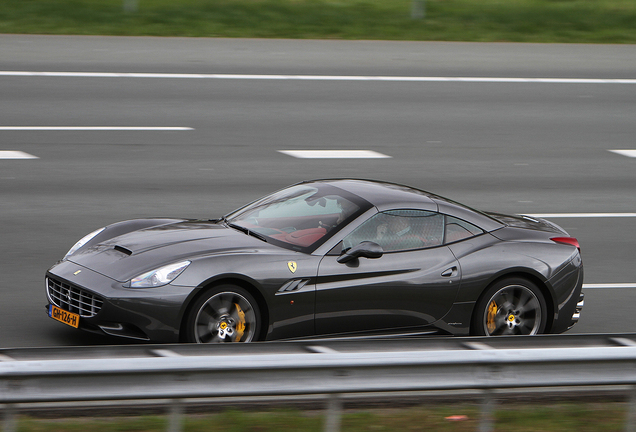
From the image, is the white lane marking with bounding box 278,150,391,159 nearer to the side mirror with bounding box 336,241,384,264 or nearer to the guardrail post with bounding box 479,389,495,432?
the side mirror with bounding box 336,241,384,264

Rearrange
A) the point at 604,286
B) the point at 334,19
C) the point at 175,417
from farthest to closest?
the point at 334,19, the point at 604,286, the point at 175,417

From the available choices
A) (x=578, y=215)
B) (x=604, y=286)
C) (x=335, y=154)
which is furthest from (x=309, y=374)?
(x=335, y=154)

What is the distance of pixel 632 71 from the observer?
65.7 feet

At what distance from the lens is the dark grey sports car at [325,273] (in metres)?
6.68

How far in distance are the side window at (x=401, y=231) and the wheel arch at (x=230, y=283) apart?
0.80m

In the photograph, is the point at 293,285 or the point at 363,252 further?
the point at 363,252

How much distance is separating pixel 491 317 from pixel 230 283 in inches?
87.0

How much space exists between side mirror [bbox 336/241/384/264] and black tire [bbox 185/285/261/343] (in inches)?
30.5

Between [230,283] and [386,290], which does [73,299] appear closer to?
[230,283]

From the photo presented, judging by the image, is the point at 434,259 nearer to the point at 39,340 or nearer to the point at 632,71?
the point at 39,340

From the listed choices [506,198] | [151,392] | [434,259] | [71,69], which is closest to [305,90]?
[71,69]

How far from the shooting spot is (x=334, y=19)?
70.4 feet

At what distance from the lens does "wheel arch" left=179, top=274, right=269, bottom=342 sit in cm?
662

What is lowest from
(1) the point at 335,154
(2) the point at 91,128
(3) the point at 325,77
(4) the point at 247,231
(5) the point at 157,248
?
(5) the point at 157,248
